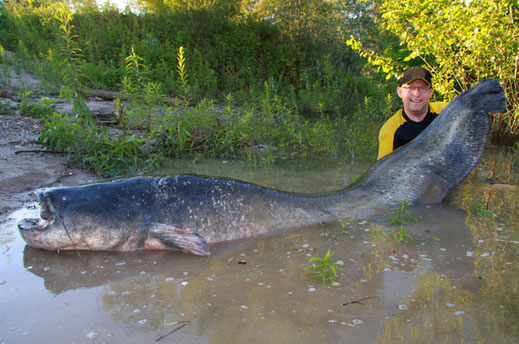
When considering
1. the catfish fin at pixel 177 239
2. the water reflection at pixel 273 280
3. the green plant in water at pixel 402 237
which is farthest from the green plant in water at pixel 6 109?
the green plant in water at pixel 402 237

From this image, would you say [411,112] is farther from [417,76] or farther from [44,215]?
[44,215]

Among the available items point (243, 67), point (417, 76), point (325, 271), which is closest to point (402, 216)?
point (325, 271)

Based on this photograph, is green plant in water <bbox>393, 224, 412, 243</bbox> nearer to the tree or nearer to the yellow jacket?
the yellow jacket

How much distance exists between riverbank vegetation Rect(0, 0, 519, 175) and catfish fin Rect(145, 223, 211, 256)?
2.13m

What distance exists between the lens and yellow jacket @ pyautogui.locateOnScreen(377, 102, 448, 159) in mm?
4133

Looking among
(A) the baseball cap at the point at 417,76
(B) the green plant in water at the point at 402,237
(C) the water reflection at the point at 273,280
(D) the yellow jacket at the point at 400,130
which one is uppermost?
(A) the baseball cap at the point at 417,76

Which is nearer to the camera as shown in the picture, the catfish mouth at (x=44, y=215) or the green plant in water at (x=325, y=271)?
the green plant in water at (x=325, y=271)

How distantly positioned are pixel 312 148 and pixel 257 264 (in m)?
3.60

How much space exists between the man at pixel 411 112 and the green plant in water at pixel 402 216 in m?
1.09

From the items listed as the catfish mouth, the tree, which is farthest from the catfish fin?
the tree

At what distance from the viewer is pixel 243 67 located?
12172 mm

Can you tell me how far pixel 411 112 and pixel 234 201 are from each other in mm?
2384

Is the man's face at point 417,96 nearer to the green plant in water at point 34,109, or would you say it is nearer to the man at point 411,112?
the man at point 411,112

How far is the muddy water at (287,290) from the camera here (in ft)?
6.08
